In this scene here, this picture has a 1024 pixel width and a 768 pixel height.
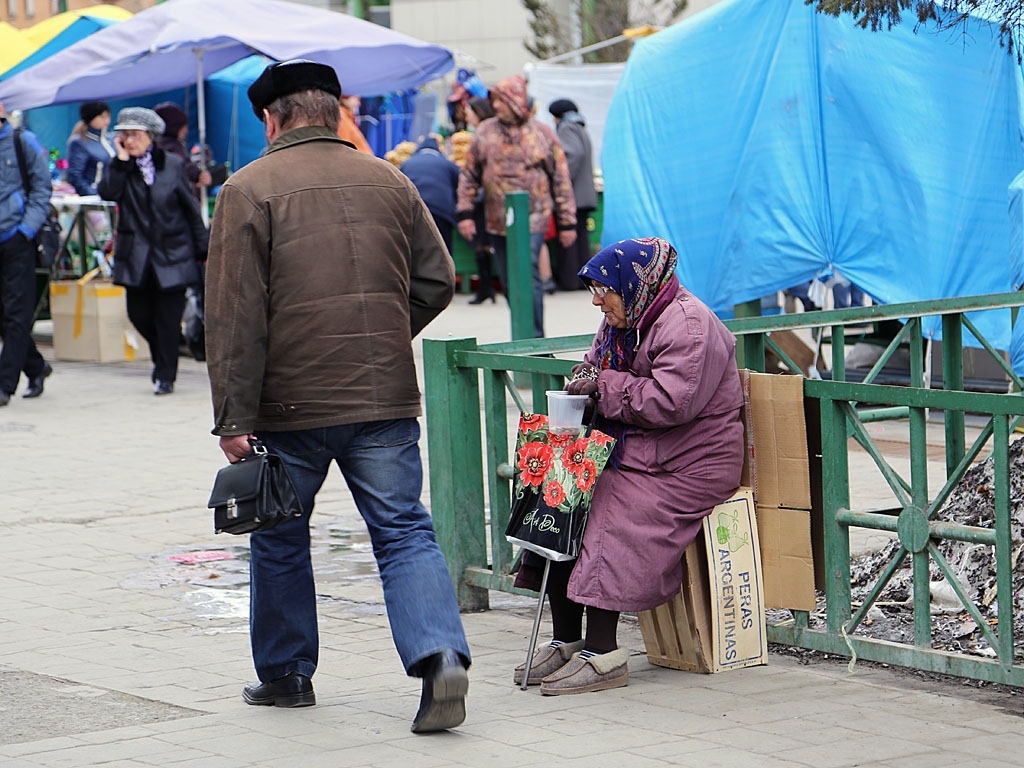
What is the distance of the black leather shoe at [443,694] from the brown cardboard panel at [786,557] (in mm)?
1143

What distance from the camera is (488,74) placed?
134 ft

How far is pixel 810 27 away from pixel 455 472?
4656 millimetres

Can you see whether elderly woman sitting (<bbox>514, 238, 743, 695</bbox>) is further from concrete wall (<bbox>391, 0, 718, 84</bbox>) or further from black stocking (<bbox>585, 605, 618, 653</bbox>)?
concrete wall (<bbox>391, 0, 718, 84</bbox>)

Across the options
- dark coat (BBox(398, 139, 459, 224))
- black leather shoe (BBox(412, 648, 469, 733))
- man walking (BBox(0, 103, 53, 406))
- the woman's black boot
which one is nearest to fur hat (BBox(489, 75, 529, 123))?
man walking (BBox(0, 103, 53, 406))

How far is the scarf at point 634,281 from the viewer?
493 centimetres

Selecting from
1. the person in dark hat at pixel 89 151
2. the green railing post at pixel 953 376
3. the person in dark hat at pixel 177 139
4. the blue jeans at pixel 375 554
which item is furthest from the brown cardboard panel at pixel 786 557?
the person in dark hat at pixel 89 151

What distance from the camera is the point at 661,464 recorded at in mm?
4934

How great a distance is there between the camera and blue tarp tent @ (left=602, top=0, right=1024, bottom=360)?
29.3ft

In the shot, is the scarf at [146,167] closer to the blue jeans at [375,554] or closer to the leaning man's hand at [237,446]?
the blue jeans at [375,554]

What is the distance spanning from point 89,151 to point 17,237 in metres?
5.19

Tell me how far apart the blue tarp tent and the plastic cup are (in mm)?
3785

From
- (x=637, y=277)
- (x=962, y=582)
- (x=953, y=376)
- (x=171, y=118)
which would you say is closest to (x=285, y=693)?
(x=637, y=277)

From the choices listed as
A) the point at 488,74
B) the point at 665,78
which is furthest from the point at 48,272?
the point at 488,74

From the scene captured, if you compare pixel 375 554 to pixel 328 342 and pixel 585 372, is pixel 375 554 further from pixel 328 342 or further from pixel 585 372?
pixel 585 372
